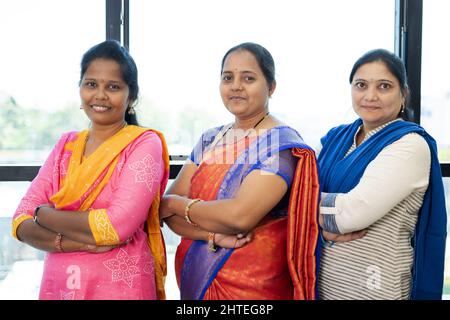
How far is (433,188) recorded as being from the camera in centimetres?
178

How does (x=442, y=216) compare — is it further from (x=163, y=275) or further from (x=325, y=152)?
(x=163, y=275)

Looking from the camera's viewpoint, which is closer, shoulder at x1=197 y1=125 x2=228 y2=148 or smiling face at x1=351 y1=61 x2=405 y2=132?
smiling face at x1=351 y1=61 x2=405 y2=132

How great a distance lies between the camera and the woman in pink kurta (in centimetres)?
163

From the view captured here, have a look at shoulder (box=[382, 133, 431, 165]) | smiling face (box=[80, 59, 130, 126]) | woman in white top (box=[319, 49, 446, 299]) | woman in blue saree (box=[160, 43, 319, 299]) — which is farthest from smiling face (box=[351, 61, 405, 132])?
smiling face (box=[80, 59, 130, 126])

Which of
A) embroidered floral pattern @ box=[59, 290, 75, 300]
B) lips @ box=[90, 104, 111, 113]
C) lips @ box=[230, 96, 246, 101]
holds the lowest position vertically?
embroidered floral pattern @ box=[59, 290, 75, 300]

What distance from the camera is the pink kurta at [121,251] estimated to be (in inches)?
64.1

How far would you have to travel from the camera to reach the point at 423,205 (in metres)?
1.81

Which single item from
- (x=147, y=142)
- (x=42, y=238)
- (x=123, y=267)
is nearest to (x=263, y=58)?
(x=147, y=142)

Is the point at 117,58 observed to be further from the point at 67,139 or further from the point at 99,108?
the point at 67,139

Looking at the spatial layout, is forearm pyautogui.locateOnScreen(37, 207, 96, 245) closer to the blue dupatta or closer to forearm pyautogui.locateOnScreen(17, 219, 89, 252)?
forearm pyautogui.locateOnScreen(17, 219, 89, 252)

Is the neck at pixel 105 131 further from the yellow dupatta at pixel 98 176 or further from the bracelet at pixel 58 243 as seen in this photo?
the bracelet at pixel 58 243

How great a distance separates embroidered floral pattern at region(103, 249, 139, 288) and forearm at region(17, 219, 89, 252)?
4.4 inches

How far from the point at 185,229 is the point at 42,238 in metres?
0.47

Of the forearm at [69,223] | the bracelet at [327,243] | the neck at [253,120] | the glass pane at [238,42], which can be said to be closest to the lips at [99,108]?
the forearm at [69,223]
